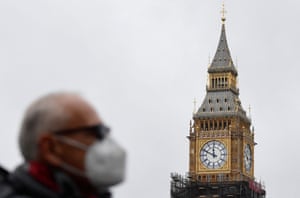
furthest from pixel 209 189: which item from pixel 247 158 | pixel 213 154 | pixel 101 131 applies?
pixel 101 131

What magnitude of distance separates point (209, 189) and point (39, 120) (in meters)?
129

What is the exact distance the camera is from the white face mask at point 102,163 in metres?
5.16

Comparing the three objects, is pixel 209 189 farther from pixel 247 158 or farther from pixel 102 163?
pixel 102 163

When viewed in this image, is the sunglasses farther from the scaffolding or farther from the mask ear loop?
the scaffolding

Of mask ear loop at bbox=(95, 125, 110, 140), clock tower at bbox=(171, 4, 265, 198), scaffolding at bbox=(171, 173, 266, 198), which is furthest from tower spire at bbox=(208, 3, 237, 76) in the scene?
mask ear loop at bbox=(95, 125, 110, 140)

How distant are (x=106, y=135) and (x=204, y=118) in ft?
427

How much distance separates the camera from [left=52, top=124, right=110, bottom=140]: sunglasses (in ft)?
17.1

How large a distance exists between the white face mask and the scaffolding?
5053 inches

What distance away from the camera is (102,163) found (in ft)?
17.0

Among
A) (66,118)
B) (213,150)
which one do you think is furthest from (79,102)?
(213,150)

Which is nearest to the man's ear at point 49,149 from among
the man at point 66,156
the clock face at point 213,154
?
the man at point 66,156

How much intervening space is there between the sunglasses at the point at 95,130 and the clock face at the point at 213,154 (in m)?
128

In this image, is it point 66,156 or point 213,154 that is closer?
point 66,156

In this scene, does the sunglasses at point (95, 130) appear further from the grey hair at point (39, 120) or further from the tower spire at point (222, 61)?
the tower spire at point (222, 61)
